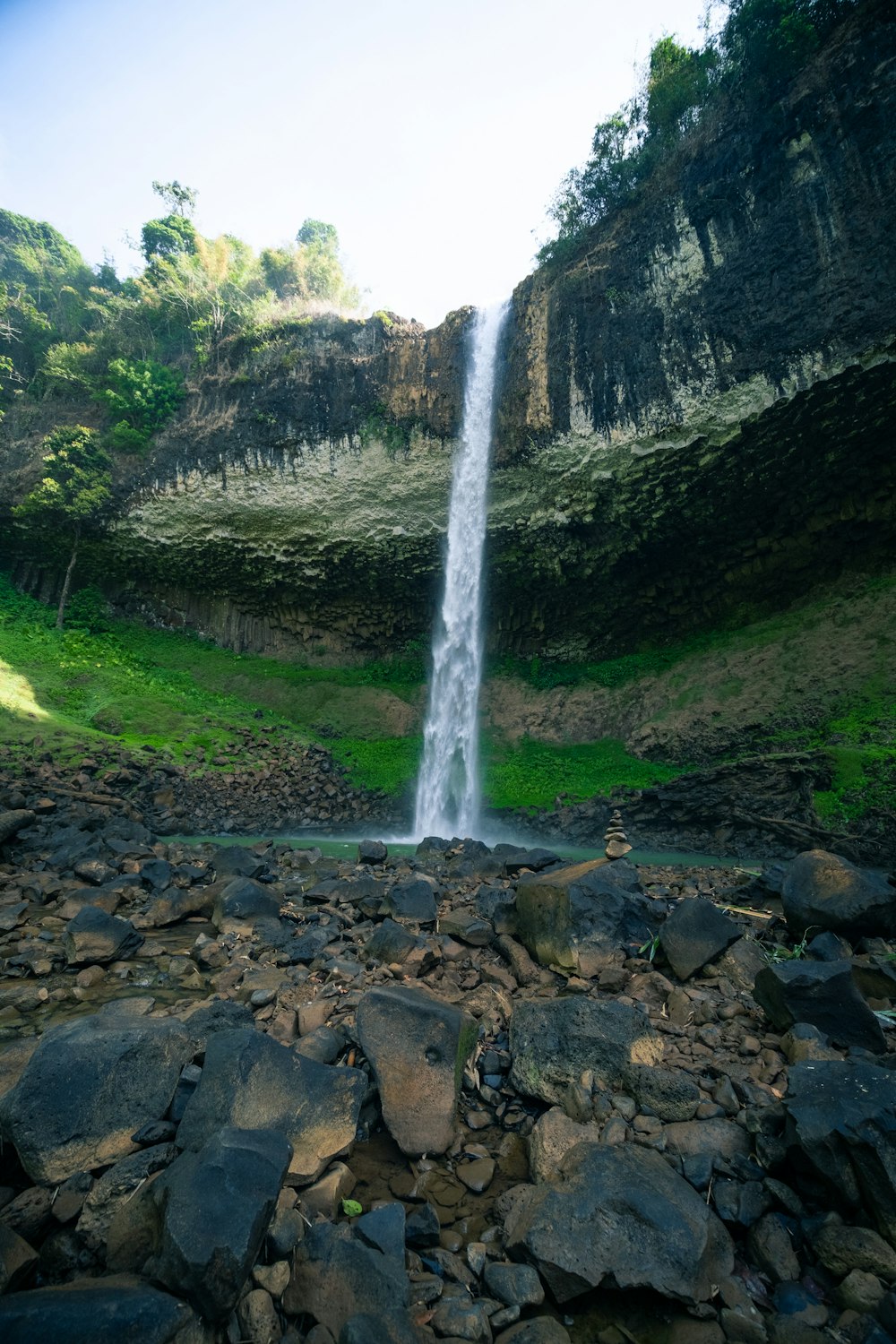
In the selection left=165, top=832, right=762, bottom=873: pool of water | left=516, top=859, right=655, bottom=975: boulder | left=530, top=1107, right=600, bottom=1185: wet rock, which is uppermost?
left=516, top=859, right=655, bottom=975: boulder

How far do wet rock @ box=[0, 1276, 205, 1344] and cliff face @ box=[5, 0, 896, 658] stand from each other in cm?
1918

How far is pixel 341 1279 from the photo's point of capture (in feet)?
7.02

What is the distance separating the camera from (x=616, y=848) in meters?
7.99

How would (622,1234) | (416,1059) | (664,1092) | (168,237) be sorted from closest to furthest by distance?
(622,1234), (664,1092), (416,1059), (168,237)

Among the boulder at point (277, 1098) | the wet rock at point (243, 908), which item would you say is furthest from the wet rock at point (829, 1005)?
the wet rock at point (243, 908)

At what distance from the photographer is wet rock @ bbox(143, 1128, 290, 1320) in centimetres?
195

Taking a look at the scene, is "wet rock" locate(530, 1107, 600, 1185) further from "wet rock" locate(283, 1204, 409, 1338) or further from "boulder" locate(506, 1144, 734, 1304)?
"wet rock" locate(283, 1204, 409, 1338)

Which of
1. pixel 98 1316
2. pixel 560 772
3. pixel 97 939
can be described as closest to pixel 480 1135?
pixel 98 1316

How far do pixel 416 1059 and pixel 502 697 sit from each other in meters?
20.9

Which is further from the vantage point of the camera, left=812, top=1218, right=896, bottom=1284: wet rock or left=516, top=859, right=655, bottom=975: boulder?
left=516, top=859, right=655, bottom=975: boulder

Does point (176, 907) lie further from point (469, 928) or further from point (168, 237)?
point (168, 237)

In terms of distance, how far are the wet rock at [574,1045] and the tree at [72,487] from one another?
25.3 metres

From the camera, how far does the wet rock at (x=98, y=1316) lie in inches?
66.4

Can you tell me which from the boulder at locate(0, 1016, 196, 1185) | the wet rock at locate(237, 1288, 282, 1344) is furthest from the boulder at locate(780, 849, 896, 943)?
the boulder at locate(0, 1016, 196, 1185)
